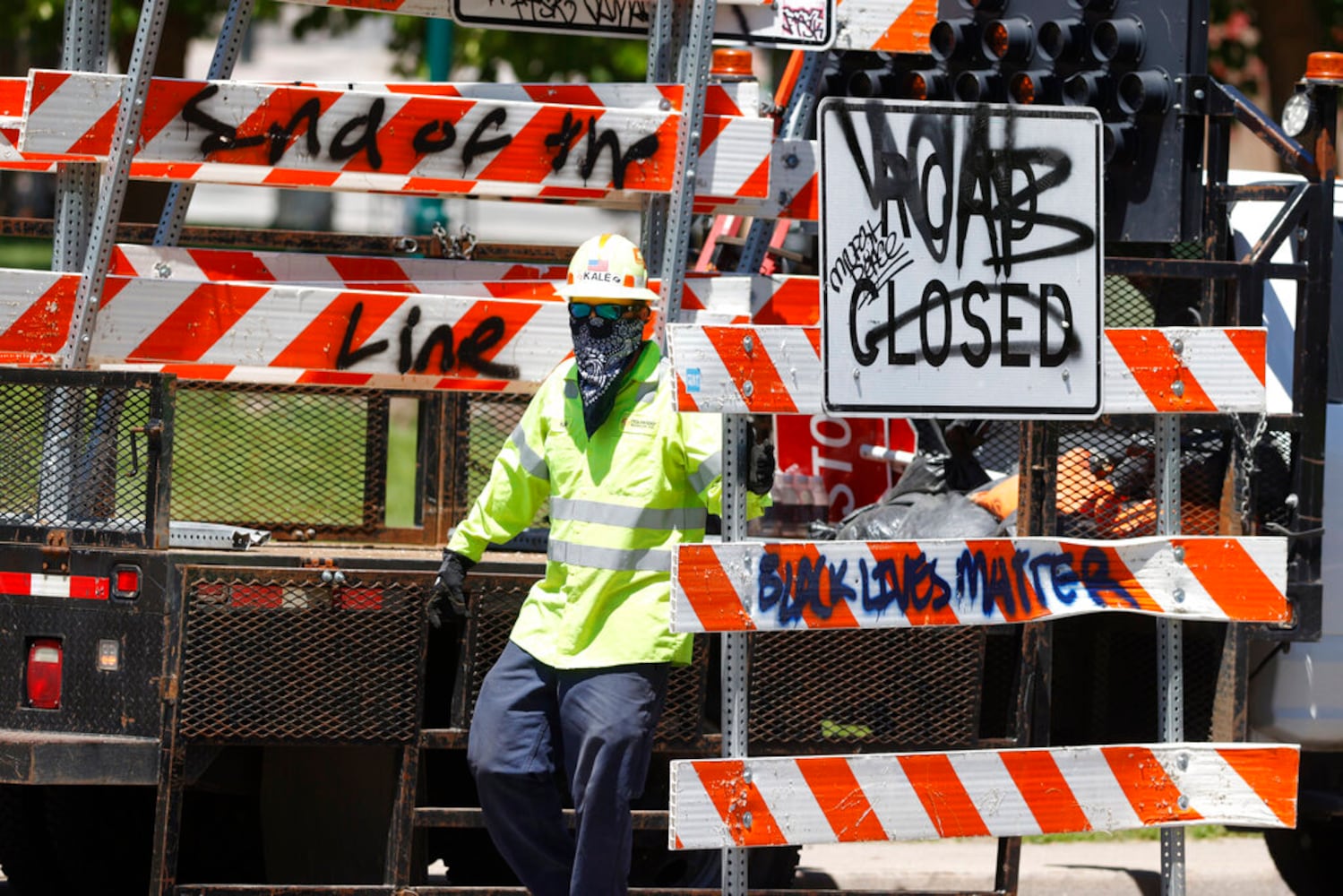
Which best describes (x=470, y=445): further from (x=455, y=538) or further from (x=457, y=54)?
(x=457, y=54)

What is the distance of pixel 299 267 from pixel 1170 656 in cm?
297

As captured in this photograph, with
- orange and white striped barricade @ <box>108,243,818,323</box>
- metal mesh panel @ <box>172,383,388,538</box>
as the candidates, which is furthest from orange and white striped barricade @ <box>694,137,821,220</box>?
metal mesh panel @ <box>172,383,388,538</box>

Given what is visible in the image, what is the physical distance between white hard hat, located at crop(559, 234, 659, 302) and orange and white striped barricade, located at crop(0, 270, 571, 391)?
709 millimetres

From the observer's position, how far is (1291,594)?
6020mm

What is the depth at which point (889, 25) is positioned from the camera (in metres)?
6.98

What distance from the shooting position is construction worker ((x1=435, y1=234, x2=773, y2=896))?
204 inches

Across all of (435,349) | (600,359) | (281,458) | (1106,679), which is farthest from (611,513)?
(1106,679)

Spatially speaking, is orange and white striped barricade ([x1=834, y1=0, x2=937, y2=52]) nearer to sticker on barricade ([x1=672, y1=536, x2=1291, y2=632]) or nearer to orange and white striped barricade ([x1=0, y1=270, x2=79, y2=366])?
sticker on barricade ([x1=672, y1=536, x2=1291, y2=632])

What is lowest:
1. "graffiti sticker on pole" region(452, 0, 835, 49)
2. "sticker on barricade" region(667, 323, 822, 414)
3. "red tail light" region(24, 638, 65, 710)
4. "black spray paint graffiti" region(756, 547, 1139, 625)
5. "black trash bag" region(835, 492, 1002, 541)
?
"red tail light" region(24, 638, 65, 710)

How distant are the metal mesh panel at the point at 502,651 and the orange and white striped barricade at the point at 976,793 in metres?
0.45

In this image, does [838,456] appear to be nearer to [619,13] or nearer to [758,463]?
[619,13]

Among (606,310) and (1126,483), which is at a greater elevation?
(606,310)

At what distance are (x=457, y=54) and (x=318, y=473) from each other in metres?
11.7

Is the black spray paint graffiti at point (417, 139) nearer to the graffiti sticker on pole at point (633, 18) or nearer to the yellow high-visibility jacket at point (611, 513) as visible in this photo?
the graffiti sticker on pole at point (633, 18)
